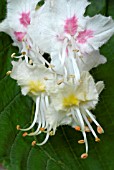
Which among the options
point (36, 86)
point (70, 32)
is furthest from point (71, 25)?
point (36, 86)

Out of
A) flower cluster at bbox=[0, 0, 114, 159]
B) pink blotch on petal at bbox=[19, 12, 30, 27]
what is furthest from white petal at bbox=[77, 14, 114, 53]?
pink blotch on petal at bbox=[19, 12, 30, 27]

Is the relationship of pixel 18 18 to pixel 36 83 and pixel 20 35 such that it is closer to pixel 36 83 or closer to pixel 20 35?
pixel 20 35

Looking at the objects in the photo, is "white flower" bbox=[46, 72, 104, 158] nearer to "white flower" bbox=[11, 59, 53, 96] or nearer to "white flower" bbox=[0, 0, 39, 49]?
"white flower" bbox=[11, 59, 53, 96]

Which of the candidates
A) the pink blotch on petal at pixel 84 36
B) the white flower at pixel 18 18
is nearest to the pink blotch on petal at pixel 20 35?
the white flower at pixel 18 18

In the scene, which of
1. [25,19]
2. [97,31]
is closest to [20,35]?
[25,19]

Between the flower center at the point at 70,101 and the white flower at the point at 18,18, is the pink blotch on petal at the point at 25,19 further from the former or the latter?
the flower center at the point at 70,101

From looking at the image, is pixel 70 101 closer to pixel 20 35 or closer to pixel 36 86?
pixel 36 86
